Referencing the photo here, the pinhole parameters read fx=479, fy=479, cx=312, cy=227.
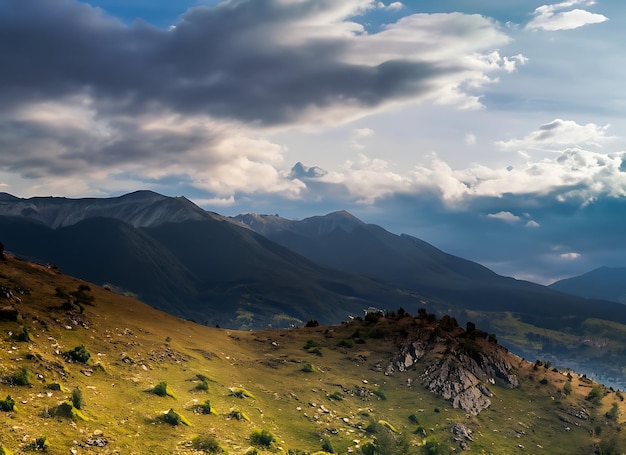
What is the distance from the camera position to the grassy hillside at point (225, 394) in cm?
3578

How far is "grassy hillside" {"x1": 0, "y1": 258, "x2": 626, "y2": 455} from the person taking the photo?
3578 cm

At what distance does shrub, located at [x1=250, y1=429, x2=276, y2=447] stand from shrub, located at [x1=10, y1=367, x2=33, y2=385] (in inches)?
719

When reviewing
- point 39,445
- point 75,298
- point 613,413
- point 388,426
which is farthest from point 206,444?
point 613,413

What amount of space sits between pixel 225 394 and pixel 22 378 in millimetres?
20087

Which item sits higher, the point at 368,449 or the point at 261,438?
the point at 261,438

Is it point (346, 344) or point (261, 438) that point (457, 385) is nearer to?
point (346, 344)

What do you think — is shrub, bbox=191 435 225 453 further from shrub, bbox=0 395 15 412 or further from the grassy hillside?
shrub, bbox=0 395 15 412

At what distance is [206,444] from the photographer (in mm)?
36375

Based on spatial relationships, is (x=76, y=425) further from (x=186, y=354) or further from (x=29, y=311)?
(x=186, y=354)

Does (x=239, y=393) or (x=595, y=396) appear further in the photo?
(x=595, y=396)

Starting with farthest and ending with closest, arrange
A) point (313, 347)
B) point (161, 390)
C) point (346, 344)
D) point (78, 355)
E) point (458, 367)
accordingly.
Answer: point (346, 344) < point (313, 347) < point (458, 367) < point (78, 355) < point (161, 390)

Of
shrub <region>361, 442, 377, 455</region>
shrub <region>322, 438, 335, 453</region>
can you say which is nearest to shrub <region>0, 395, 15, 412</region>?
shrub <region>322, 438, 335, 453</region>

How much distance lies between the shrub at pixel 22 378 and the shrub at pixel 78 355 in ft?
24.6

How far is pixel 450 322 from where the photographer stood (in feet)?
297
